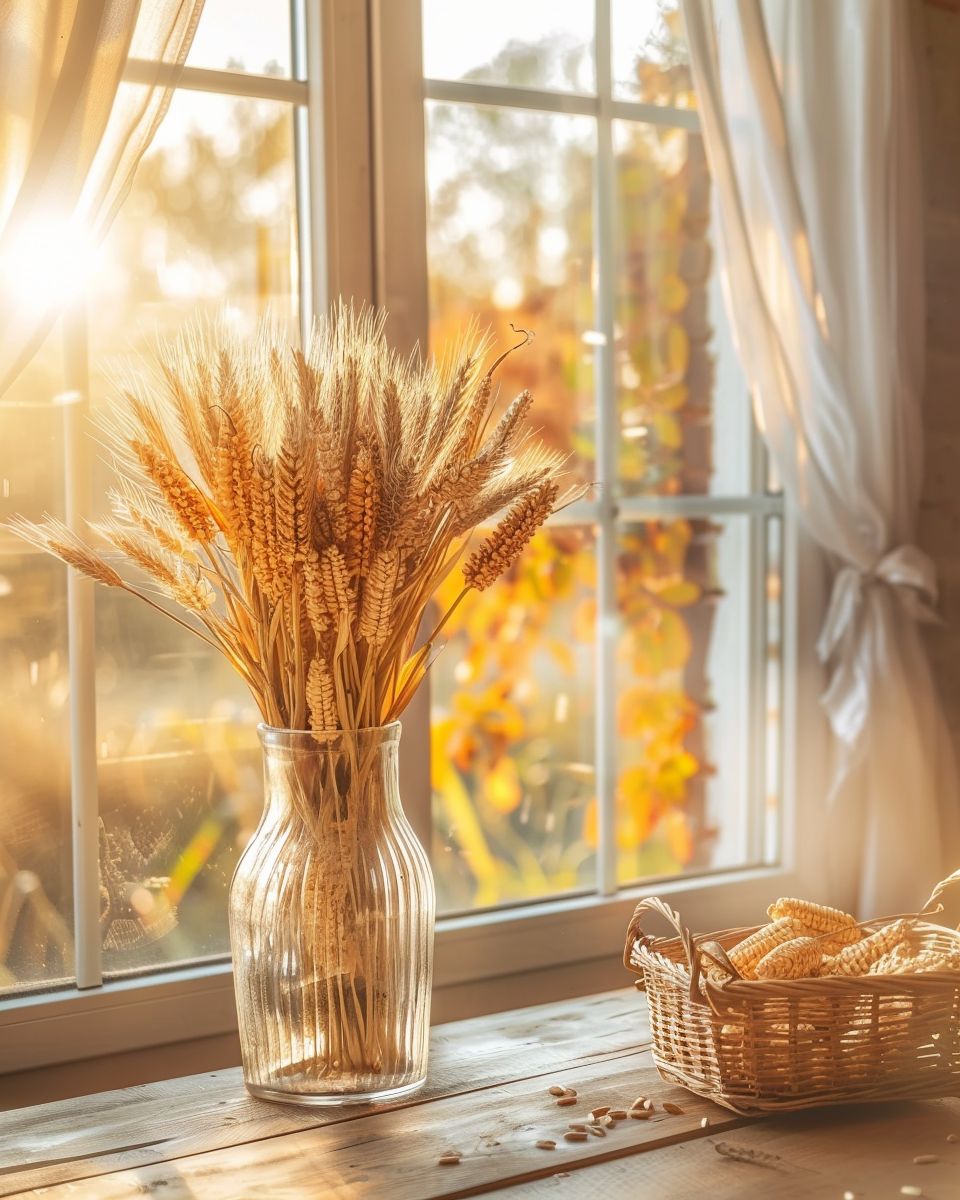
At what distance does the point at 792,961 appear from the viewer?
4.20 feet

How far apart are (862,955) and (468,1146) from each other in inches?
16.7

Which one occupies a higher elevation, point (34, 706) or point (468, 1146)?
point (34, 706)

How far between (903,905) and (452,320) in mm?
1201

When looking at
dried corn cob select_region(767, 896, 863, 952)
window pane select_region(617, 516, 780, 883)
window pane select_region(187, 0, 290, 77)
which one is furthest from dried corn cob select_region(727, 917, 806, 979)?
window pane select_region(187, 0, 290, 77)

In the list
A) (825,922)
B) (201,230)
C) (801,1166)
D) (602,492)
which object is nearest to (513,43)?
→ (201,230)

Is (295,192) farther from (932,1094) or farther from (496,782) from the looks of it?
(932,1094)

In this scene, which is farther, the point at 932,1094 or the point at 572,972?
the point at 572,972

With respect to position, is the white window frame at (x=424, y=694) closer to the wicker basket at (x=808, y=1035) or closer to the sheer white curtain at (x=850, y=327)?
the sheer white curtain at (x=850, y=327)

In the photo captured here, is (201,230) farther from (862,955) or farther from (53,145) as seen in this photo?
(862,955)

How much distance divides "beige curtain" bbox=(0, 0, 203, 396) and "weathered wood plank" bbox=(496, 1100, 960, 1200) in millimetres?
1009

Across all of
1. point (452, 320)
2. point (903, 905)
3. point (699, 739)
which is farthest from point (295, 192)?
point (903, 905)

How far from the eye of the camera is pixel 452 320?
6.65ft

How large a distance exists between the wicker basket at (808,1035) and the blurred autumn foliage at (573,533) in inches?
31.7

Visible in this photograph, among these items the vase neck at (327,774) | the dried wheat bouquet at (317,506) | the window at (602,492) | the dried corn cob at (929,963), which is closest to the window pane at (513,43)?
the window at (602,492)
